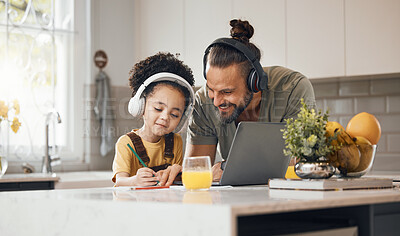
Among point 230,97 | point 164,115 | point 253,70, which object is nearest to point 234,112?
point 230,97

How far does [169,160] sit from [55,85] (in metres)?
2.08

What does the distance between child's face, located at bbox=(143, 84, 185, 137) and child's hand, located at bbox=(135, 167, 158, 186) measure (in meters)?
0.19

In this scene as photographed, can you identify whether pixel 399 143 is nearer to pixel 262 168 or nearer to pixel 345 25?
pixel 345 25

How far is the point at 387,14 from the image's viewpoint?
3.26 m

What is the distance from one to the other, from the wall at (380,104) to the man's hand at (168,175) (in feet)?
6.12

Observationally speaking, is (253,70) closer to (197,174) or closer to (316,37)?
(197,174)

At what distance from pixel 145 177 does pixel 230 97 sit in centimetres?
54

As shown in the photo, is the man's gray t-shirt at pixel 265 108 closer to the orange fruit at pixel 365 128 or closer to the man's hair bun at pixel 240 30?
the man's hair bun at pixel 240 30

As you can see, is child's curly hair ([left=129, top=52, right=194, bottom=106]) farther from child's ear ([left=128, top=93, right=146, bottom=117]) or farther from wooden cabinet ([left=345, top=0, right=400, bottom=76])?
wooden cabinet ([left=345, top=0, right=400, bottom=76])

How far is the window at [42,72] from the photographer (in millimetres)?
3738

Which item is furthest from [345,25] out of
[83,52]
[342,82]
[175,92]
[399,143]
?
[83,52]

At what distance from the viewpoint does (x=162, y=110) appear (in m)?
2.13

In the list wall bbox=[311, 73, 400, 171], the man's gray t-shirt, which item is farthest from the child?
wall bbox=[311, 73, 400, 171]

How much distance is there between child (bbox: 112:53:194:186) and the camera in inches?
83.5
